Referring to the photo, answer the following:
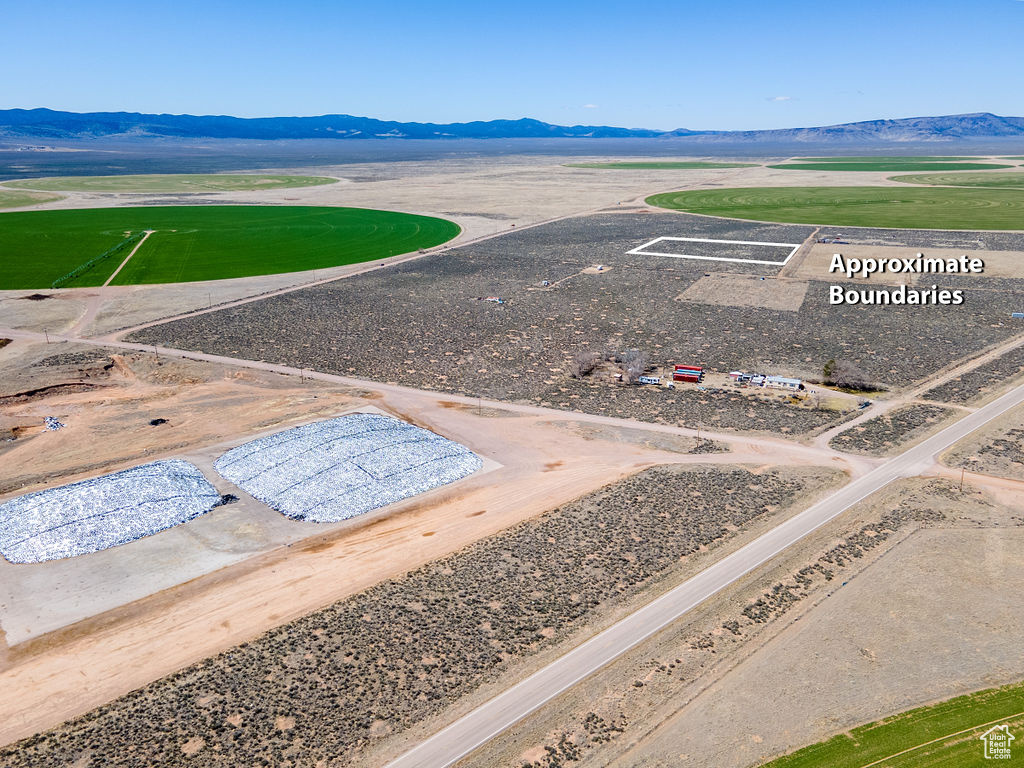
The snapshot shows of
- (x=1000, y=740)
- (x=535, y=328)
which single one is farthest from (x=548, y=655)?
(x=535, y=328)

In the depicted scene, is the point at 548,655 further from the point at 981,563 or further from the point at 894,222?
the point at 894,222

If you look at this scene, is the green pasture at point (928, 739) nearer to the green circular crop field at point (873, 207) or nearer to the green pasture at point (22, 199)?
the green circular crop field at point (873, 207)

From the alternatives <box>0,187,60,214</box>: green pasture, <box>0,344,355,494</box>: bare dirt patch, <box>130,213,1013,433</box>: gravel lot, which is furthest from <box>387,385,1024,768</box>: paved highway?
<box>0,187,60,214</box>: green pasture

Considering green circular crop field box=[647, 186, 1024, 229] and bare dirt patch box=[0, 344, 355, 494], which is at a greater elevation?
green circular crop field box=[647, 186, 1024, 229]
